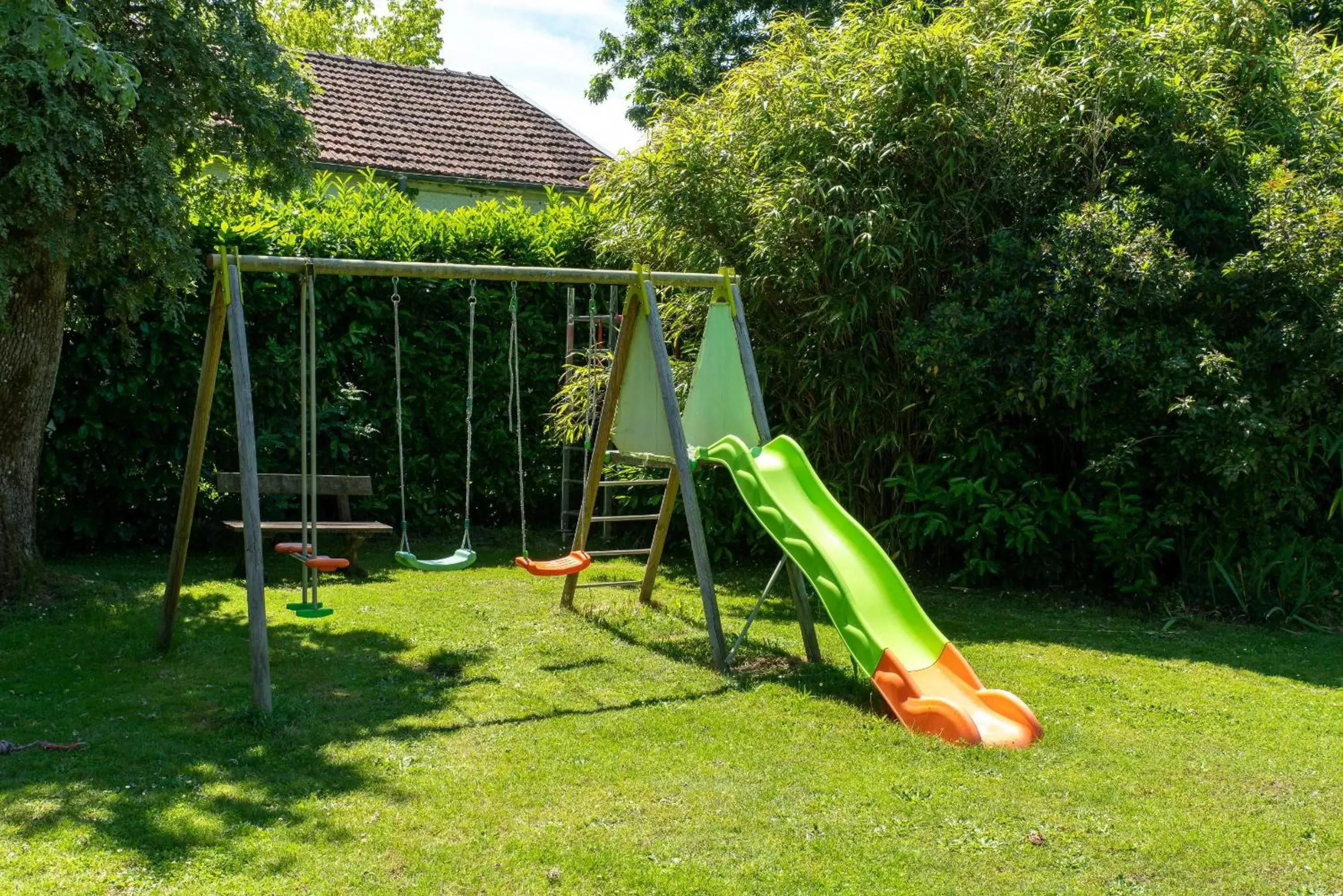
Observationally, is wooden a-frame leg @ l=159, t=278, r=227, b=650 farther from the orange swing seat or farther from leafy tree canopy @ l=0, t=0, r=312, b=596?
the orange swing seat

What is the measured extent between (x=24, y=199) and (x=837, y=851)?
5257mm

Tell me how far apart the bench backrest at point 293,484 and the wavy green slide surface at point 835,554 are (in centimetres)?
306

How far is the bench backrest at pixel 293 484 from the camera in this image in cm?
781

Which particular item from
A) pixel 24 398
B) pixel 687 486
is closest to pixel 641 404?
pixel 687 486

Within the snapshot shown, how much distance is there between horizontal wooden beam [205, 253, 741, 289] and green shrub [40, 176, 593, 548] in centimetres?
238

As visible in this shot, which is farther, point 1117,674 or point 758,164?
point 758,164

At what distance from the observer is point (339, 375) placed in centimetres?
979

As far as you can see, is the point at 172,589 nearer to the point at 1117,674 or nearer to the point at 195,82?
the point at 195,82

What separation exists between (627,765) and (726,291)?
2811mm

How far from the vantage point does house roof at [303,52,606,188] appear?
50.3 feet

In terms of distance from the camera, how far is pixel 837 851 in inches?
146

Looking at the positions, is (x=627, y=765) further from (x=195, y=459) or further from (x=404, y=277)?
(x=404, y=277)

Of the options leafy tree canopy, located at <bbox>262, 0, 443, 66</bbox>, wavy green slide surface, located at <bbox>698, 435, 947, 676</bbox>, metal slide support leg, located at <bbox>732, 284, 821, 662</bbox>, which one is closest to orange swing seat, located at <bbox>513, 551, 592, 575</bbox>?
wavy green slide surface, located at <bbox>698, 435, 947, 676</bbox>

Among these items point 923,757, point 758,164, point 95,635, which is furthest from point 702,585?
point 758,164
